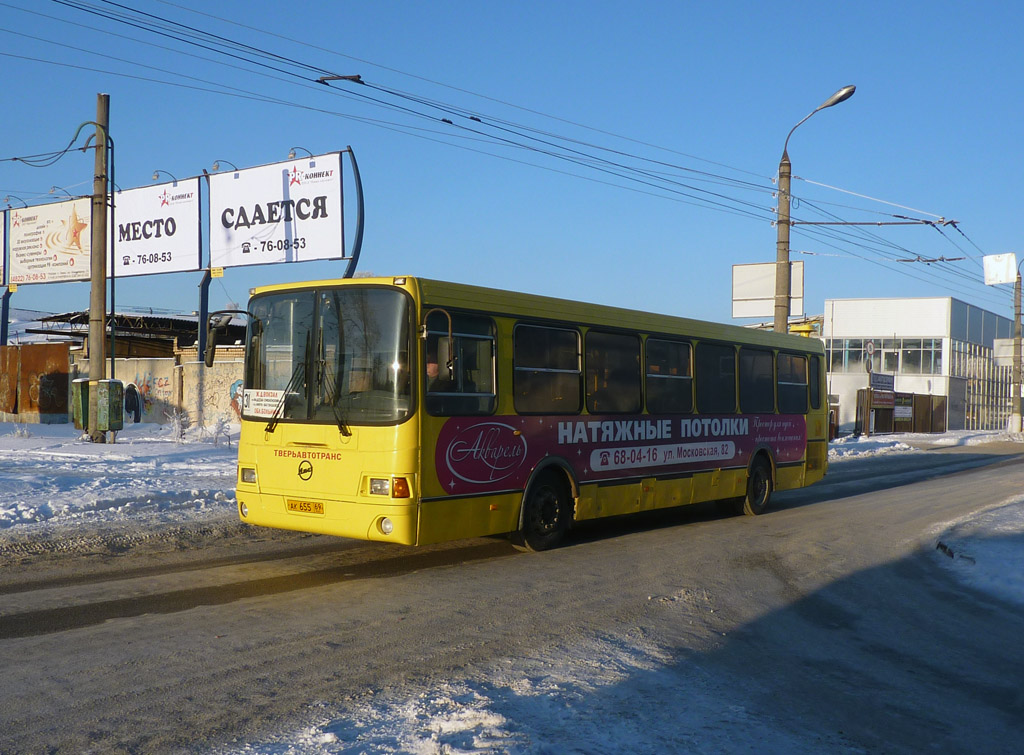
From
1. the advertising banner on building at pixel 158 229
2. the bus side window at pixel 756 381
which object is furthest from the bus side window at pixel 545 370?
the advertising banner on building at pixel 158 229

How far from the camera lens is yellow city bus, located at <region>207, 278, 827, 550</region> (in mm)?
8703

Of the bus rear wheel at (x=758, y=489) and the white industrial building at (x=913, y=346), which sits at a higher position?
the white industrial building at (x=913, y=346)

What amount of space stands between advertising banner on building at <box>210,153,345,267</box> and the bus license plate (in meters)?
20.2

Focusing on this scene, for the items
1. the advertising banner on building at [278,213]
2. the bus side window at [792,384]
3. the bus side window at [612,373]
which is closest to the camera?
the bus side window at [612,373]

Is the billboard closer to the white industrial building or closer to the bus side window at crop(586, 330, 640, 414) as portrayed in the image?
the bus side window at crop(586, 330, 640, 414)

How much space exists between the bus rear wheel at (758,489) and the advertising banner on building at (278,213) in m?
17.1

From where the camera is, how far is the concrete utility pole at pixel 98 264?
62.8 ft

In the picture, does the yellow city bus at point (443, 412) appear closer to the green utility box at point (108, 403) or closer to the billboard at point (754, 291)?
the green utility box at point (108, 403)

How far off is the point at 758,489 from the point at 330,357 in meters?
8.24

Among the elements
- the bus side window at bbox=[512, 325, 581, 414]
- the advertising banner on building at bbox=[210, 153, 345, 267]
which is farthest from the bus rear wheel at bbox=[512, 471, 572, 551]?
the advertising banner on building at bbox=[210, 153, 345, 267]

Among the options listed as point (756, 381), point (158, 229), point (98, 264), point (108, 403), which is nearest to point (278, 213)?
point (158, 229)

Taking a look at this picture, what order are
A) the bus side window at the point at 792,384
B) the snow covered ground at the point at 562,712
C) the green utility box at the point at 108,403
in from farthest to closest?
the green utility box at the point at 108,403 → the bus side window at the point at 792,384 → the snow covered ground at the point at 562,712

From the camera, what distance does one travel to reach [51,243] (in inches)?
1480

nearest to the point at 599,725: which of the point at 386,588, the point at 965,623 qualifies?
the point at 386,588
